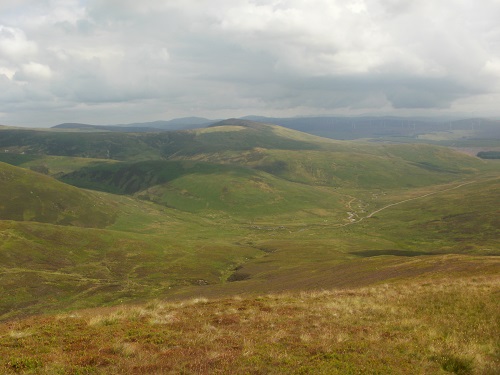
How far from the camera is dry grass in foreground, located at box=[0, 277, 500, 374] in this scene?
57.2ft

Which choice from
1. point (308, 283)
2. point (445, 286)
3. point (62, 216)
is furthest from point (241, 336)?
point (62, 216)

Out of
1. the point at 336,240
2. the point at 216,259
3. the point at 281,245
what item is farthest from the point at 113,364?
the point at 336,240

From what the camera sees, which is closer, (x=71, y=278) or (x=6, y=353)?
(x=6, y=353)

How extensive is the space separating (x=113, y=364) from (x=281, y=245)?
148 m

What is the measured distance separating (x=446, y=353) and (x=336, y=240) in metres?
159

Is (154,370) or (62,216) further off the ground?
(154,370)

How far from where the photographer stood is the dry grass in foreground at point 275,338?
1742 cm

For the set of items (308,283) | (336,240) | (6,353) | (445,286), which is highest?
(6,353)

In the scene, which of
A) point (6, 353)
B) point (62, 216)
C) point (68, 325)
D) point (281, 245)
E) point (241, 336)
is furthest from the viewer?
point (62, 216)

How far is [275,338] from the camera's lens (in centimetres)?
2175

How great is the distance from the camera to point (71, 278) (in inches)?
3802

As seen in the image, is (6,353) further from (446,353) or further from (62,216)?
(62,216)

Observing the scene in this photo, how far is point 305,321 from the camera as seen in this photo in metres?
26.4

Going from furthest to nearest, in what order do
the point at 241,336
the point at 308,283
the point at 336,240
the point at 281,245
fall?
the point at 336,240, the point at 281,245, the point at 308,283, the point at 241,336
